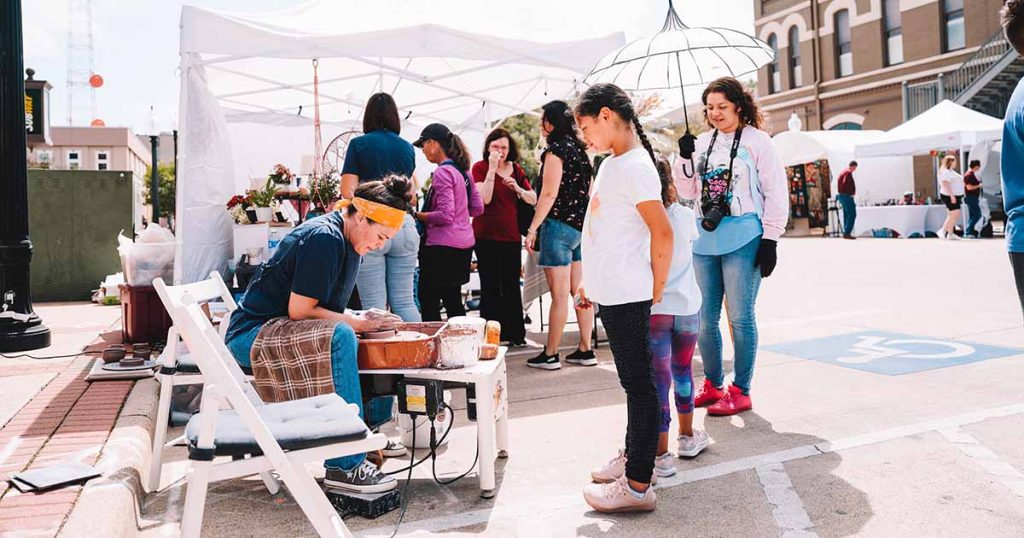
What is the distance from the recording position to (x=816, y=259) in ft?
49.3

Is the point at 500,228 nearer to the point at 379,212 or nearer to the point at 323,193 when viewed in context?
the point at 323,193

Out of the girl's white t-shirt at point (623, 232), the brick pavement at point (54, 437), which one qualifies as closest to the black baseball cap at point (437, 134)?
the brick pavement at point (54, 437)

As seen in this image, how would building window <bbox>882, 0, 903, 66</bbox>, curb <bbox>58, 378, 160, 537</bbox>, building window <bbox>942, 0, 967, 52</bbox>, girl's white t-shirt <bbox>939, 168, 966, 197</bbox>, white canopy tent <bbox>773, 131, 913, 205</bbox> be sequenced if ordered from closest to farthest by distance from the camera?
curb <bbox>58, 378, 160, 537</bbox> → girl's white t-shirt <bbox>939, 168, 966, 197</bbox> → white canopy tent <bbox>773, 131, 913, 205</bbox> → building window <bbox>942, 0, 967, 52</bbox> → building window <bbox>882, 0, 903, 66</bbox>

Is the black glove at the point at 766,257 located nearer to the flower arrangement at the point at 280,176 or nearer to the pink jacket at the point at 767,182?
the pink jacket at the point at 767,182

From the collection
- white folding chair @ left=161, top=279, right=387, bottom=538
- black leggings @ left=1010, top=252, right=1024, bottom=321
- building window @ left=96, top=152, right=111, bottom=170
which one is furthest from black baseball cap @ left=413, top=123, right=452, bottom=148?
building window @ left=96, top=152, right=111, bottom=170

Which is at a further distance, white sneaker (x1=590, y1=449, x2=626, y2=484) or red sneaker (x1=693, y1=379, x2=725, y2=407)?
red sneaker (x1=693, y1=379, x2=725, y2=407)

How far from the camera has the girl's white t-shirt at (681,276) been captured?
11.9 feet

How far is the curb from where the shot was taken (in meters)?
2.71

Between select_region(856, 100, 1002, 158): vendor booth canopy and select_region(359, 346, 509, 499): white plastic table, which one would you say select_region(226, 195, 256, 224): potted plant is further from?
select_region(856, 100, 1002, 158): vendor booth canopy

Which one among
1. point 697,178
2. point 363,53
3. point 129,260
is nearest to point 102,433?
point 129,260

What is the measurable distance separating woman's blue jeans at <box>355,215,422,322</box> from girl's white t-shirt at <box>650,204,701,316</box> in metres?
1.97

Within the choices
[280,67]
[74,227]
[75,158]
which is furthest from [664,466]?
[75,158]

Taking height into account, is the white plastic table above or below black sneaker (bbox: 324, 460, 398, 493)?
above

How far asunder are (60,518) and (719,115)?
3.76m
